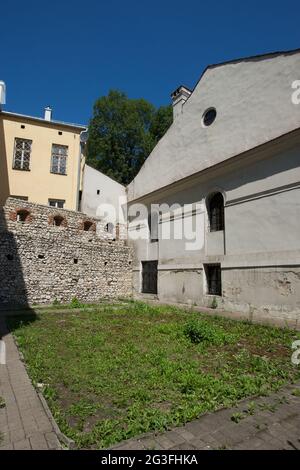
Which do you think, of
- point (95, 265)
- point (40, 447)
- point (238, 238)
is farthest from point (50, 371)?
point (95, 265)

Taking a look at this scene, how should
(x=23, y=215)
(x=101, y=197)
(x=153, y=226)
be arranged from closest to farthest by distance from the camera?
1. (x=23, y=215)
2. (x=153, y=226)
3. (x=101, y=197)

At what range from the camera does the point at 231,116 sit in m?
11.4

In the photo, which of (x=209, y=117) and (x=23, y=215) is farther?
(x=23, y=215)

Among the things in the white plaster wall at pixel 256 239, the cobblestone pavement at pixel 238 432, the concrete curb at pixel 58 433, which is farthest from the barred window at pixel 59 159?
the cobblestone pavement at pixel 238 432

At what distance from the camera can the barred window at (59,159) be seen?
18256mm

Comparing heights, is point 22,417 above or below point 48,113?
below

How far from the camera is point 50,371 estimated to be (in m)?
4.77

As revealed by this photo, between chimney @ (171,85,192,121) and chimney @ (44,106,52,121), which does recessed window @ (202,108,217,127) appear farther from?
chimney @ (44,106,52,121)

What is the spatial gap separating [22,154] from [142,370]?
639 inches

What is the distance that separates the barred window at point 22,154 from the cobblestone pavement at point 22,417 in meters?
14.8

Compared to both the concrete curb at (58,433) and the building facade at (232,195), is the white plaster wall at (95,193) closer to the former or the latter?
the building facade at (232,195)

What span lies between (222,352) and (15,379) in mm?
3802

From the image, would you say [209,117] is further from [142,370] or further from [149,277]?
[142,370]

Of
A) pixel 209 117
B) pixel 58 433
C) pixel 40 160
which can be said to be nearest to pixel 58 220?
pixel 40 160
